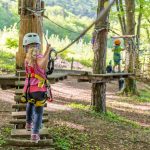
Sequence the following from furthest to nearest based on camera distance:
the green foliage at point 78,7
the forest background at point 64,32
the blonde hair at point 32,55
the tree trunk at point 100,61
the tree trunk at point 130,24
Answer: the green foliage at point 78,7, the forest background at point 64,32, the tree trunk at point 130,24, the tree trunk at point 100,61, the blonde hair at point 32,55

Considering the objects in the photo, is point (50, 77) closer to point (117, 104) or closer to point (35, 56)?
point (35, 56)

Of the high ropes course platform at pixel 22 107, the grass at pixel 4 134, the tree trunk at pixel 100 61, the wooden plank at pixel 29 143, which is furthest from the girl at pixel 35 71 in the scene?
the tree trunk at pixel 100 61

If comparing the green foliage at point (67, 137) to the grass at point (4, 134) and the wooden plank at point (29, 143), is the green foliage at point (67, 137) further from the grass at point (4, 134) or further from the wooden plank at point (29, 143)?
the grass at point (4, 134)

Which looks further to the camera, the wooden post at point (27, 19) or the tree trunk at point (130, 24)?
the tree trunk at point (130, 24)

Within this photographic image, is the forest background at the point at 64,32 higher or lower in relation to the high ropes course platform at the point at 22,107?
higher

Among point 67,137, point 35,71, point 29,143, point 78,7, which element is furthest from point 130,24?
point 78,7

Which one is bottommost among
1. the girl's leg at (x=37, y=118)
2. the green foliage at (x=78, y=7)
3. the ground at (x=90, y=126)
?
the ground at (x=90, y=126)

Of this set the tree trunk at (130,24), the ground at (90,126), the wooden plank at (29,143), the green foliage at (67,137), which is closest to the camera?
the wooden plank at (29,143)

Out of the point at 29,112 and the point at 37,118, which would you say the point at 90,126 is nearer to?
the point at 29,112

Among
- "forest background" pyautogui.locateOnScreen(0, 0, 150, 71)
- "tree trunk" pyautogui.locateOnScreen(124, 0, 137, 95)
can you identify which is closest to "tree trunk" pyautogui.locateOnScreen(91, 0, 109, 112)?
"forest background" pyautogui.locateOnScreen(0, 0, 150, 71)

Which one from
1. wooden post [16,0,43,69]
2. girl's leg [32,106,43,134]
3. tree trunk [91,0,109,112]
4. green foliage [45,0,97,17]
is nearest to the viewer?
girl's leg [32,106,43,134]

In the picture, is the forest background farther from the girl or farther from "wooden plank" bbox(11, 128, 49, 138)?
"wooden plank" bbox(11, 128, 49, 138)

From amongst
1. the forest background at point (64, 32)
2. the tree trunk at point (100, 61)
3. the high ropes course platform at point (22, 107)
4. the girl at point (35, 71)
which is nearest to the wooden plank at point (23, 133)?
the high ropes course platform at point (22, 107)

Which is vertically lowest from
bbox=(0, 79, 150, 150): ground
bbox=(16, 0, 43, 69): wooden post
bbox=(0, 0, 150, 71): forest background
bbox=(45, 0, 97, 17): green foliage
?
bbox=(0, 79, 150, 150): ground
